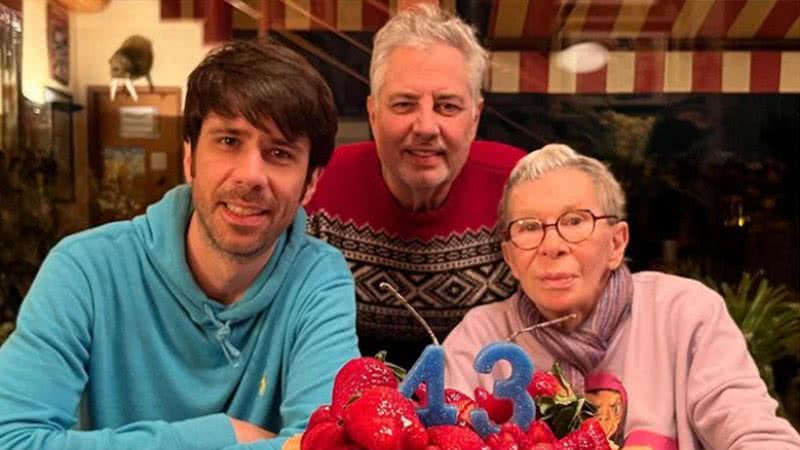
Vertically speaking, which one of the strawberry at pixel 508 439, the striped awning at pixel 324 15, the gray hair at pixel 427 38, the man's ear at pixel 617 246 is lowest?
the strawberry at pixel 508 439

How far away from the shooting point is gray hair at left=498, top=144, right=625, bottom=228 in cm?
160

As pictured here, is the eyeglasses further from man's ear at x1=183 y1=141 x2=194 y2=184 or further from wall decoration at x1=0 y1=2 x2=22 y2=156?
wall decoration at x1=0 y1=2 x2=22 y2=156

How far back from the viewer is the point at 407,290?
77.7 inches

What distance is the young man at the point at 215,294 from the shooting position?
4.62 ft

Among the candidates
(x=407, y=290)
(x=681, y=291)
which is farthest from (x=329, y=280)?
(x=681, y=291)

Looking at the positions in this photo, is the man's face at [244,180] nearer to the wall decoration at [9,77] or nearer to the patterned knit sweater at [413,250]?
the patterned knit sweater at [413,250]

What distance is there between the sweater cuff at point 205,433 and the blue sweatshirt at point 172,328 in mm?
101

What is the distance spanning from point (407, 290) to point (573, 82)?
1197 millimetres

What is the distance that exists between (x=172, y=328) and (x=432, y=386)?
2.54ft

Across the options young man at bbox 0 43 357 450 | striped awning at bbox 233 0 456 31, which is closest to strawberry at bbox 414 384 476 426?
young man at bbox 0 43 357 450

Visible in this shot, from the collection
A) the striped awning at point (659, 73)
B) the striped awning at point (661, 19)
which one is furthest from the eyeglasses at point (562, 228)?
the striped awning at point (661, 19)

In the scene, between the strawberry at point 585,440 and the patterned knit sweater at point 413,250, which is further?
the patterned knit sweater at point 413,250

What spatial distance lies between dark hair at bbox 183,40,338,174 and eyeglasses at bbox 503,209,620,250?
1.24 feet

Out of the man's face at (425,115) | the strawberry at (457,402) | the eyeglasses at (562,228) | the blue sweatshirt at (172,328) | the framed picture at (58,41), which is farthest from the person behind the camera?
the framed picture at (58,41)
